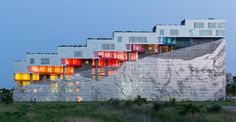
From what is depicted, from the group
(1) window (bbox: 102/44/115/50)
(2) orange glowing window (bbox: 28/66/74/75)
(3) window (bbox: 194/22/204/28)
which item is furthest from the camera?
(2) orange glowing window (bbox: 28/66/74/75)

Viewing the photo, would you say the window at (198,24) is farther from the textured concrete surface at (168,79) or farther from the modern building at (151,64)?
the textured concrete surface at (168,79)

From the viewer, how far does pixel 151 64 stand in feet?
330

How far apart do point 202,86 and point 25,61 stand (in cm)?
3762

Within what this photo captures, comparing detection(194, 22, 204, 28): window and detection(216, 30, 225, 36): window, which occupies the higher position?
detection(194, 22, 204, 28): window

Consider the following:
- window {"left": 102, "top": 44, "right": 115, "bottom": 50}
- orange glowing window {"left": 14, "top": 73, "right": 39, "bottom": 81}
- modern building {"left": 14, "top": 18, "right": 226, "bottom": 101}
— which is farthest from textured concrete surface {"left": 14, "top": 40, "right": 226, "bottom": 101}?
orange glowing window {"left": 14, "top": 73, "right": 39, "bottom": 81}

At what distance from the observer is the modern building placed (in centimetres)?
10038

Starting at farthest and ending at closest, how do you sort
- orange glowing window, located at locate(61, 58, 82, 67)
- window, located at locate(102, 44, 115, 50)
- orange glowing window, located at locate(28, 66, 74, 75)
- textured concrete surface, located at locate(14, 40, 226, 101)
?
orange glowing window, located at locate(28, 66, 74, 75) < orange glowing window, located at locate(61, 58, 82, 67) < window, located at locate(102, 44, 115, 50) < textured concrete surface, located at locate(14, 40, 226, 101)

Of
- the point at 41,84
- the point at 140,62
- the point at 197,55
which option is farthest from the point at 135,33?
the point at 41,84

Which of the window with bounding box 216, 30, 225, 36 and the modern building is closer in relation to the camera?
the modern building

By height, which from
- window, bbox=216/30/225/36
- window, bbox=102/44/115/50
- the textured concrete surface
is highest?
window, bbox=216/30/225/36

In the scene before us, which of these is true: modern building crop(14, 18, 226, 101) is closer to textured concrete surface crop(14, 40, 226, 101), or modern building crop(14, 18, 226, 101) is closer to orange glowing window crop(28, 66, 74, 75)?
textured concrete surface crop(14, 40, 226, 101)

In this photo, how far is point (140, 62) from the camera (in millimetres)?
101250

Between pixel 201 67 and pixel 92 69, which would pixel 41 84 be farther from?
pixel 201 67

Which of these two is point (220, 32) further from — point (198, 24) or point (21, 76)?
point (21, 76)
